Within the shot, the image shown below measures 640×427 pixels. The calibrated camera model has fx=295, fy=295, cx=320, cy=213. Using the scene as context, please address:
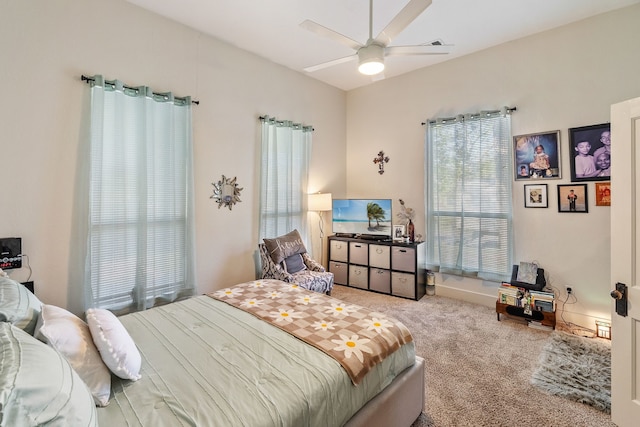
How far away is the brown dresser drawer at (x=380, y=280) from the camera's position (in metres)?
4.25

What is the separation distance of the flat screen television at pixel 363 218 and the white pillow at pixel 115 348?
3583 mm

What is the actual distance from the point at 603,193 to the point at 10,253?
537 centimetres

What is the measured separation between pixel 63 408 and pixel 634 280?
2.70 metres

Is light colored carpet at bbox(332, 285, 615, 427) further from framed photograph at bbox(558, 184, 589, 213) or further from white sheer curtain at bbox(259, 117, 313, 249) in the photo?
white sheer curtain at bbox(259, 117, 313, 249)

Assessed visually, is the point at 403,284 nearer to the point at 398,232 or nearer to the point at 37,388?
the point at 398,232

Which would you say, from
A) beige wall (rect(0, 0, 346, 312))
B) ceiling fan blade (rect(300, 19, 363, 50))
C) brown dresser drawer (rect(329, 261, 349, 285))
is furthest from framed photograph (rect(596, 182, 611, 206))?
beige wall (rect(0, 0, 346, 312))

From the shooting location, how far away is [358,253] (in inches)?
178

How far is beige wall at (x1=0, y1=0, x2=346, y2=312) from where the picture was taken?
2297 millimetres

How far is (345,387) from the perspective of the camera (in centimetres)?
141

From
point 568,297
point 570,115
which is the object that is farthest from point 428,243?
point 570,115

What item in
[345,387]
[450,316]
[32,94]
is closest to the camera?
[345,387]

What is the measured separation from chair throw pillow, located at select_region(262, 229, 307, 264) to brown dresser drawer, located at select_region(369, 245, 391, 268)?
1050 mm

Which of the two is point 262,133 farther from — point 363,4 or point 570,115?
point 570,115

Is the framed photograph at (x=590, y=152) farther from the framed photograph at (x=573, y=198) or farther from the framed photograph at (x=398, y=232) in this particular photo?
the framed photograph at (x=398, y=232)
